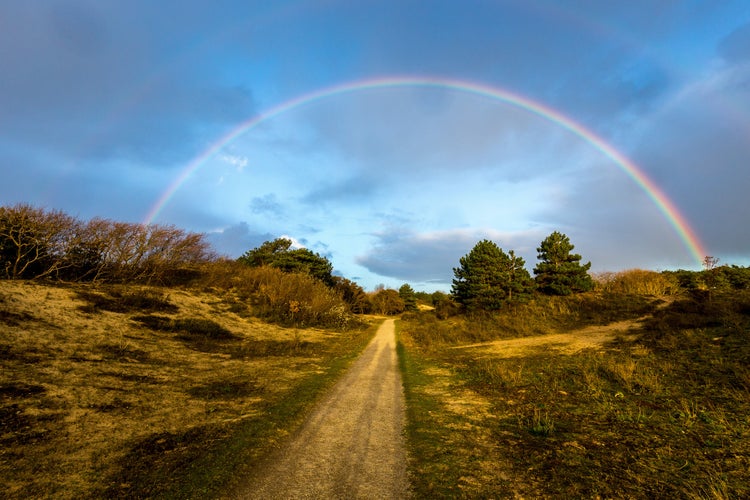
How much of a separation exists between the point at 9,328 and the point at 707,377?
28.5 meters

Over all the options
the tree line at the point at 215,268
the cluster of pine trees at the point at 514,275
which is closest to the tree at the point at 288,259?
the tree line at the point at 215,268

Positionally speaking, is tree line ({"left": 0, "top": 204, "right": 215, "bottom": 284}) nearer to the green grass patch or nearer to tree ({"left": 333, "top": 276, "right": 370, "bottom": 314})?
the green grass patch

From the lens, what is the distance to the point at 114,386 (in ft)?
36.8

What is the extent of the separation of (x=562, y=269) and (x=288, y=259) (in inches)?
1625

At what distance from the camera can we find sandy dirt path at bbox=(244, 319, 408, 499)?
18.2 feet

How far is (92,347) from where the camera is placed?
15914mm

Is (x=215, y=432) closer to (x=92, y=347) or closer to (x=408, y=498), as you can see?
(x=408, y=498)

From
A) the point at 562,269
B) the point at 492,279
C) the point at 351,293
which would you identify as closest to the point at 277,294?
the point at 492,279

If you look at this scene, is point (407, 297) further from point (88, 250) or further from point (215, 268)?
point (88, 250)

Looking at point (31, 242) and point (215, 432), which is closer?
point (215, 432)

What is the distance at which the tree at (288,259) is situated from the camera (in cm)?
5656

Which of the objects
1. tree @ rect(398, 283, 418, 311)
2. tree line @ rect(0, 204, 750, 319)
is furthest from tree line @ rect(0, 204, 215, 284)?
tree @ rect(398, 283, 418, 311)

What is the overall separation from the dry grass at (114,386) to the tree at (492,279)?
83.0ft

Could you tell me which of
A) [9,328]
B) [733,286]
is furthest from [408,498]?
[733,286]
